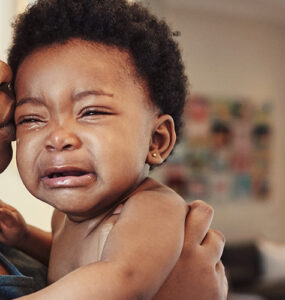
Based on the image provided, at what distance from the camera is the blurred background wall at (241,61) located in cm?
547

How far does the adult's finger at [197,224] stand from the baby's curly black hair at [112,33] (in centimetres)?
17

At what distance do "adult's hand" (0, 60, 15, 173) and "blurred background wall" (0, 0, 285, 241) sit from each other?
14.5 feet

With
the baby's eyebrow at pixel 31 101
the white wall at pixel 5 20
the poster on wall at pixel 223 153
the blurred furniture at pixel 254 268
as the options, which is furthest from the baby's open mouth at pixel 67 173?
the poster on wall at pixel 223 153

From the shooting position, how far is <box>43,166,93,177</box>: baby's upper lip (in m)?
0.75

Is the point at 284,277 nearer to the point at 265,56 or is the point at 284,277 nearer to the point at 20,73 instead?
the point at 265,56

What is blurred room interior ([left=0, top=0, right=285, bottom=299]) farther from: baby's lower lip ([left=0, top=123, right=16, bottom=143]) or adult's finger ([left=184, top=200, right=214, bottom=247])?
baby's lower lip ([left=0, top=123, right=16, bottom=143])

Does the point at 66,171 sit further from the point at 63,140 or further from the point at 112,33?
the point at 112,33

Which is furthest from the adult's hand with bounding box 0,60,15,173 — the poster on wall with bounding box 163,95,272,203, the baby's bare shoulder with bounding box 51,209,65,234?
the poster on wall with bounding box 163,95,272,203

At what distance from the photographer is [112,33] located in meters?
0.82

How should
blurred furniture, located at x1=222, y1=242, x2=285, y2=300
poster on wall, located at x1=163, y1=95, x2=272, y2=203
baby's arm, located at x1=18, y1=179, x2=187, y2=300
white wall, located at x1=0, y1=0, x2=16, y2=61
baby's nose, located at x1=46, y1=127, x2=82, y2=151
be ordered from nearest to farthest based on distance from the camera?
baby's arm, located at x1=18, y1=179, x2=187, y2=300
baby's nose, located at x1=46, y1=127, x2=82, y2=151
white wall, located at x1=0, y1=0, x2=16, y2=61
blurred furniture, located at x1=222, y1=242, x2=285, y2=300
poster on wall, located at x1=163, y1=95, x2=272, y2=203

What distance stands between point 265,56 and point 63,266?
5413 mm

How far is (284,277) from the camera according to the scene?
5.34 m

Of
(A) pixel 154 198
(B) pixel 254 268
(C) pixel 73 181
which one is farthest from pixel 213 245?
(B) pixel 254 268

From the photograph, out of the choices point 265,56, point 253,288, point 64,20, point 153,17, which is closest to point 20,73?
point 64,20
